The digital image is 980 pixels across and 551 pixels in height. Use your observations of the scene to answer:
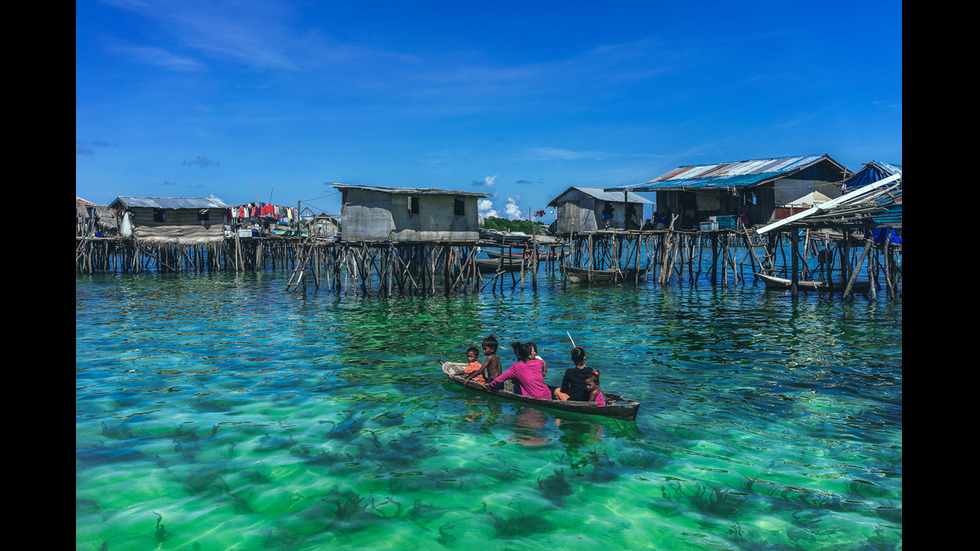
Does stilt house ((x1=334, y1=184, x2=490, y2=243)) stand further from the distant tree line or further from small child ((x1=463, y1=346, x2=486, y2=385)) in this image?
the distant tree line

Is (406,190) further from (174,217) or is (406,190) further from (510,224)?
(510,224)

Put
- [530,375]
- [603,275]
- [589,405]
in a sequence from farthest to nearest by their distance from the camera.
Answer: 1. [603,275]
2. [530,375]
3. [589,405]

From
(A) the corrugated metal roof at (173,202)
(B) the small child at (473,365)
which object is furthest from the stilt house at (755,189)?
(A) the corrugated metal roof at (173,202)

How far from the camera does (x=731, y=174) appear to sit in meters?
31.3

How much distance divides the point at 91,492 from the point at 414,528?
4.06 metres

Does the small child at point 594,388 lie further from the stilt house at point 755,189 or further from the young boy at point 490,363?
the stilt house at point 755,189

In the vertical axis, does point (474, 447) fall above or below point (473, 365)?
below

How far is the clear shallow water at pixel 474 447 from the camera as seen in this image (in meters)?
6.31

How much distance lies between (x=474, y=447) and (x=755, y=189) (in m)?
25.1

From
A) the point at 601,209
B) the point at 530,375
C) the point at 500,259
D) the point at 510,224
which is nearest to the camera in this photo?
the point at 530,375

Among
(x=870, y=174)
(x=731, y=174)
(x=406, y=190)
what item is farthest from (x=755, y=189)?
(x=406, y=190)

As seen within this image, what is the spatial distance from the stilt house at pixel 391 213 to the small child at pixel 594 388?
1842cm
